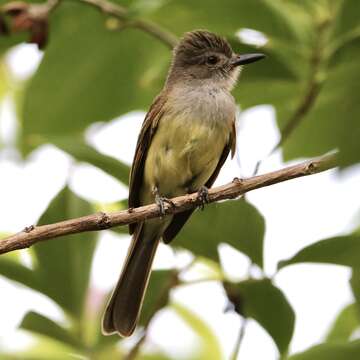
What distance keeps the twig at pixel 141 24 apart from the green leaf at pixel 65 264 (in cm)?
66

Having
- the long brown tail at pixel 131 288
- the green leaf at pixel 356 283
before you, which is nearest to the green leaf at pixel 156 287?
the long brown tail at pixel 131 288

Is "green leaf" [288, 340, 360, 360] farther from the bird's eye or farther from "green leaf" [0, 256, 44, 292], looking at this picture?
the bird's eye

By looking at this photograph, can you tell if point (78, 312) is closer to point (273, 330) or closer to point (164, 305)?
point (164, 305)

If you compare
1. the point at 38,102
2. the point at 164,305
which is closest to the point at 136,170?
the point at 38,102

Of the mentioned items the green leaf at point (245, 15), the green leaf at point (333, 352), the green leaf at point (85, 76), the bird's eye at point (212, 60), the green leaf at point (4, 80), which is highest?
the green leaf at point (4, 80)

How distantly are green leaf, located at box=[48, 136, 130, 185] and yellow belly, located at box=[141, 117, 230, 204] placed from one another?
4.34 feet

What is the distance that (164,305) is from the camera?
2.13m

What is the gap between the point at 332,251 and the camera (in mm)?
1637

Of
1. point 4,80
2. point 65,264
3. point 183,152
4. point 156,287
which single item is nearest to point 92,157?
point 65,264

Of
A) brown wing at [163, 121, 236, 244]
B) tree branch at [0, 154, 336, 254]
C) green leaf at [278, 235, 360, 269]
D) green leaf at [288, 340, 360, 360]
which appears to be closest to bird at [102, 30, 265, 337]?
brown wing at [163, 121, 236, 244]

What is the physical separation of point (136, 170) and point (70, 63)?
1170 mm

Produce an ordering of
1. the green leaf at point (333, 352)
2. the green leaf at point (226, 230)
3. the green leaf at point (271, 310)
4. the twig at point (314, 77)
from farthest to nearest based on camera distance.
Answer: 1. the twig at point (314, 77)
2. the green leaf at point (226, 230)
3. the green leaf at point (271, 310)
4. the green leaf at point (333, 352)

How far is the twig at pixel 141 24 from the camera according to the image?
2.23m

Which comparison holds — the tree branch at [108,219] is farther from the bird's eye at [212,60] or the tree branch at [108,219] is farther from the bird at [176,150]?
the bird's eye at [212,60]
